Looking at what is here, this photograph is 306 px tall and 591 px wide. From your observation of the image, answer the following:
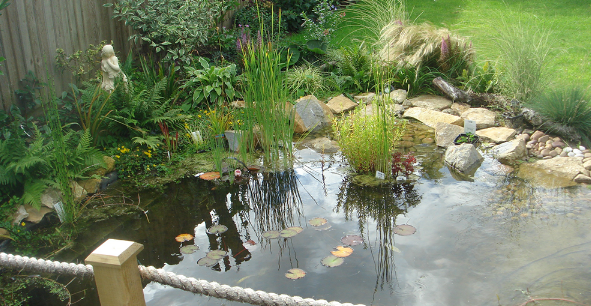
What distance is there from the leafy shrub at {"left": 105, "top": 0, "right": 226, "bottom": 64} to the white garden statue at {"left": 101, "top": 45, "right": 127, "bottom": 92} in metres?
1.15

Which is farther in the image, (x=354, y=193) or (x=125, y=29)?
(x=125, y=29)

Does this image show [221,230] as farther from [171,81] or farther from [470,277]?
[171,81]

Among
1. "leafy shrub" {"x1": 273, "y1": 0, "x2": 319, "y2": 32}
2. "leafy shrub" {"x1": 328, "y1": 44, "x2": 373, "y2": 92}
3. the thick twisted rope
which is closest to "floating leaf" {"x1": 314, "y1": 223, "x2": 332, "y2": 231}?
the thick twisted rope

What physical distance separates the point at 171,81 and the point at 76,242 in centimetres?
293

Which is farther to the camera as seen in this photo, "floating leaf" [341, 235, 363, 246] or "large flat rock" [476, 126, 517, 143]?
"large flat rock" [476, 126, 517, 143]

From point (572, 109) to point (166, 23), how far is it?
5.22m

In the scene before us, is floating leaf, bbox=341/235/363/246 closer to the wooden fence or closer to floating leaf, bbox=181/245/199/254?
floating leaf, bbox=181/245/199/254

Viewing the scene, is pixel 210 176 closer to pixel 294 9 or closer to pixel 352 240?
pixel 352 240

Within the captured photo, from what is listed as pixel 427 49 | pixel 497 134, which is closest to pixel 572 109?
pixel 497 134

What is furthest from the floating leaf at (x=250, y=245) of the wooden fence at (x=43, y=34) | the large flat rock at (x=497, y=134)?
the large flat rock at (x=497, y=134)

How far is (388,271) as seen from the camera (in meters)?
2.72

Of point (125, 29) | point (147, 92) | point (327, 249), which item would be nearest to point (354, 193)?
point (327, 249)

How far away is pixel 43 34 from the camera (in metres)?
4.38

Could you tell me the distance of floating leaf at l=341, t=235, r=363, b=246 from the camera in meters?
3.03
